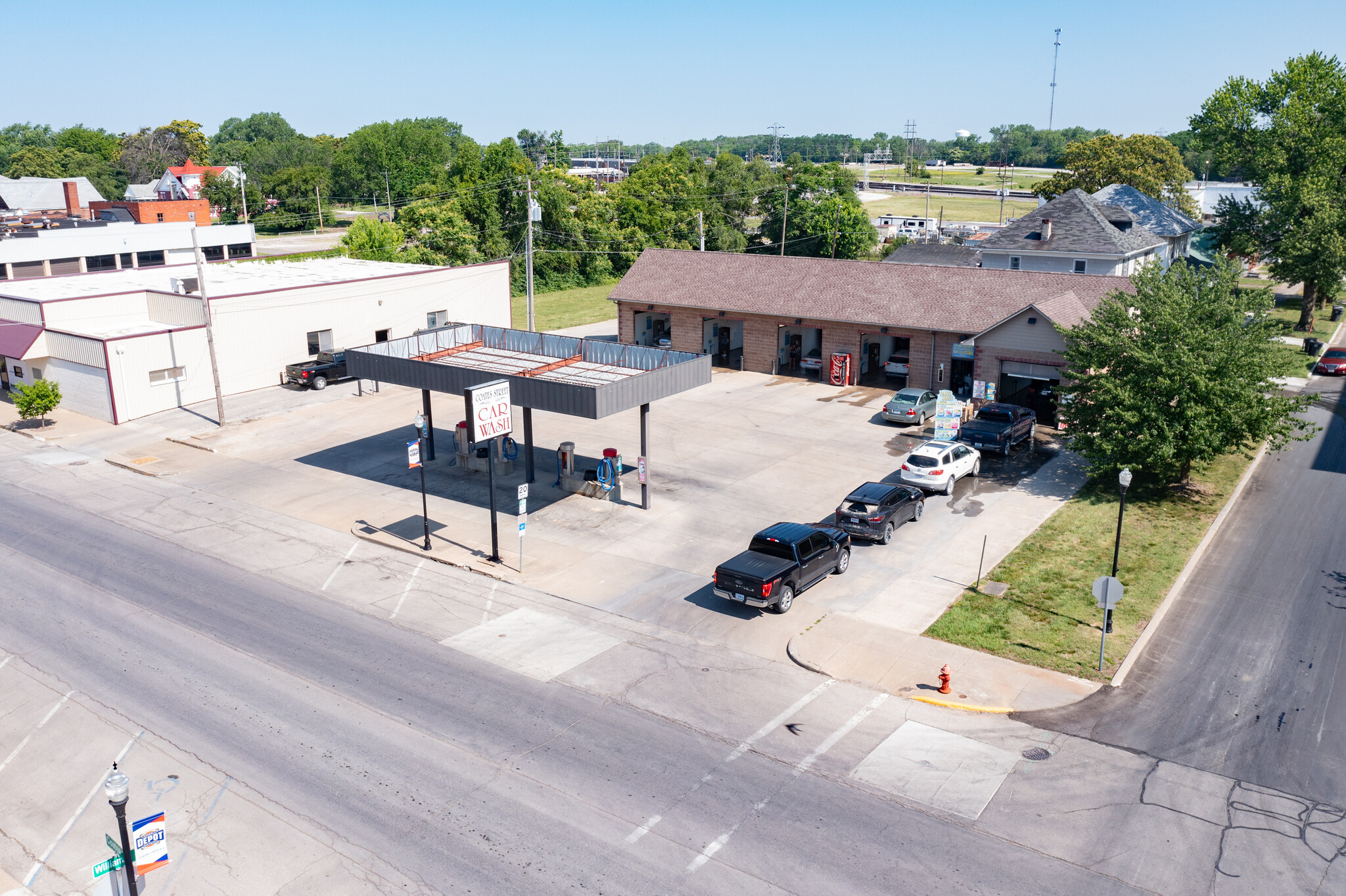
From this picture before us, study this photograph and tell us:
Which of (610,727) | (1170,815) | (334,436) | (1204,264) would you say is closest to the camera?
(1170,815)

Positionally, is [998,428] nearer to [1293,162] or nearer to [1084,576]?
[1084,576]

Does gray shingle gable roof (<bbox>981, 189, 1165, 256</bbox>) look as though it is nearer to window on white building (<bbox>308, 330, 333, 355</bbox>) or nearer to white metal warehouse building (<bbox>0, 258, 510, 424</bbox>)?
white metal warehouse building (<bbox>0, 258, 510, 424</bbox>)

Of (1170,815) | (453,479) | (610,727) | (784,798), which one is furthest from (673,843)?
(453,479)

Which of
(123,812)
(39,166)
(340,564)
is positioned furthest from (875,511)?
(39,166)

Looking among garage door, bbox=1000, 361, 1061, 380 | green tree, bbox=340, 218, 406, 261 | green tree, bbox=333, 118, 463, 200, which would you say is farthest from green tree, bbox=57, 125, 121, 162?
garage door, bbox=1000, 361, 1061, 380

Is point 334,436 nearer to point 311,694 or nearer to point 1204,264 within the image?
point 311,694

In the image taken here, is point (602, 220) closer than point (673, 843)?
No
